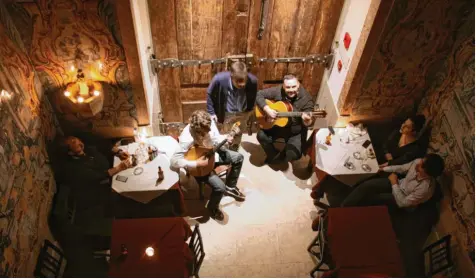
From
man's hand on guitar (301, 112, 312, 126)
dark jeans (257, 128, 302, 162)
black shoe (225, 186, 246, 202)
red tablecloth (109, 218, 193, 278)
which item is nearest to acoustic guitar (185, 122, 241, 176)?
red tablecloth (109, 218, 193, 278)

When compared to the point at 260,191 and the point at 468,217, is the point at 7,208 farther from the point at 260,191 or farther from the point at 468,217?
the point at 468,217

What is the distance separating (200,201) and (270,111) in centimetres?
160

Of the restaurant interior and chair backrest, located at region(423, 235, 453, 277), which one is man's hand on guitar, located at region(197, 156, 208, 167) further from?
chair backrest, located at region(423, 235, 453, 277)

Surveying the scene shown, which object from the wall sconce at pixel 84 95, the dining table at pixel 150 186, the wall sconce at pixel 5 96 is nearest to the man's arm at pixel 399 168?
the dining table at pixel 150 186

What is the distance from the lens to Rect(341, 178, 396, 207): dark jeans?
5.09 meters

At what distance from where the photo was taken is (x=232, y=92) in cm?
559

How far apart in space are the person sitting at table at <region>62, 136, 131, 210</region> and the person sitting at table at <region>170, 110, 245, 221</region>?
73 cm

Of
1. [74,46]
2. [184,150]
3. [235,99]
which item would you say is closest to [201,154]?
[184,150]

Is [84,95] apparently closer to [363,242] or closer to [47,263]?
[47,263]

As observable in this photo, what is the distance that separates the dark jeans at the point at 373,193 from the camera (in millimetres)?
5094

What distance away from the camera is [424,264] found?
A: 5.11 metres

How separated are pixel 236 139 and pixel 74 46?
8.75 feet

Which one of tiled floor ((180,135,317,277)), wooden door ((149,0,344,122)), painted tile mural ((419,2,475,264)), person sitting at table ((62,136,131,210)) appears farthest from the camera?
tiled floor ((180,135,317,277))

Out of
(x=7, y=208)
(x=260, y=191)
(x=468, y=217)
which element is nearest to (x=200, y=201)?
(x=260, y=191)
